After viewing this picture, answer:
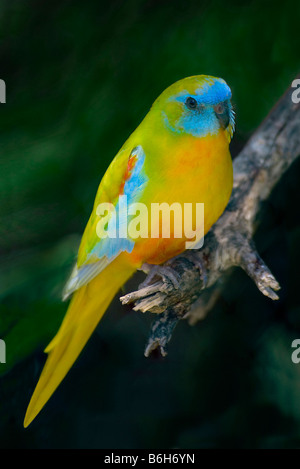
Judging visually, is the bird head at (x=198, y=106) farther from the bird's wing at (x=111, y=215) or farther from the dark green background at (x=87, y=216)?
the dark green background at (x=87, y=216)

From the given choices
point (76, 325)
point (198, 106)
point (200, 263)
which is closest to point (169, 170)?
point (198, 106)

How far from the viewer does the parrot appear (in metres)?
0.78

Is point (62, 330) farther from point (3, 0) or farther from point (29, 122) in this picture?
point (3, 0)

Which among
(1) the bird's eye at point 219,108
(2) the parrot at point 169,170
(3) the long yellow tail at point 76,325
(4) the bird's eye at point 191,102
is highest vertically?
(4) the bird's eye at point 191,102

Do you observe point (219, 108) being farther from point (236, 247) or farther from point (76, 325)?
point (76, 325)

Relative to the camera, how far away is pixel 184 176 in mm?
787

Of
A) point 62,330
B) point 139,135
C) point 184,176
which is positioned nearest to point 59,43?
point 139,135

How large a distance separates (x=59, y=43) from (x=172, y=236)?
1.82 feet

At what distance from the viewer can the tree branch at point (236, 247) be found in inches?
31.7

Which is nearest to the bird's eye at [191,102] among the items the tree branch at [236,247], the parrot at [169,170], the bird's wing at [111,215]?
the parrot at [169,170]

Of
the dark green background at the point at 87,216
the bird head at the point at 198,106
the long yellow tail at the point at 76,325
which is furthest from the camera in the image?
the dark green background at the point at 87,216

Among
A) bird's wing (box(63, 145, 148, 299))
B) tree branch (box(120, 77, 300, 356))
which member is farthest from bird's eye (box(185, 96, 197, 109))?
tree branch (box(120, 77, 300, 356))

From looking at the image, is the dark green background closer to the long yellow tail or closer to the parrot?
the long yellow tail

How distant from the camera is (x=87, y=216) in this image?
1.11m
